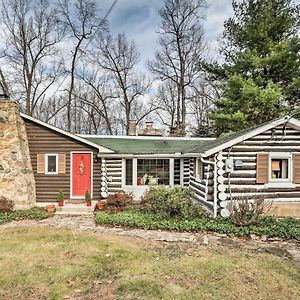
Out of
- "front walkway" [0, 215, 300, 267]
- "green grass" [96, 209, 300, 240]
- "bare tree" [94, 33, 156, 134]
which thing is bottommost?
"front walkway" [0, 215, 300, 267]

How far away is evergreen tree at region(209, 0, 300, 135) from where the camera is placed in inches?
658

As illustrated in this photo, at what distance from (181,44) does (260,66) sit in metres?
8.38

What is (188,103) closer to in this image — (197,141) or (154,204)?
(197,141)

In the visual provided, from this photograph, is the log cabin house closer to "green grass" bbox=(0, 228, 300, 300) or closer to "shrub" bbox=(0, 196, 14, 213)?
"shrub" bbox=(0, 196, 14, 213)

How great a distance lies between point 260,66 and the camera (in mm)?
17125

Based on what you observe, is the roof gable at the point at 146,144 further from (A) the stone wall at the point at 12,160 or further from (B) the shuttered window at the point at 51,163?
(A) the stone wall at the point at 12,160

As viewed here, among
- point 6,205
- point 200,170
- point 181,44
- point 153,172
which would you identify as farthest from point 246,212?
point 181,44

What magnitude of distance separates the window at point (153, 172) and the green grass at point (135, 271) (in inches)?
240

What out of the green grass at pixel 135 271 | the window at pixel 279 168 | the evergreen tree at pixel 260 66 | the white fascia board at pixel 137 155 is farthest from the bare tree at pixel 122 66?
the green grass at pixel 135 271

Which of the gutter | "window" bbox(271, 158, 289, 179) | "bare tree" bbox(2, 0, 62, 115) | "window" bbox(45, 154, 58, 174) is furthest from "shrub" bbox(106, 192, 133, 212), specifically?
"bare tree" bbox(2, 0, 62, 115)

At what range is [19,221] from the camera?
9750mm

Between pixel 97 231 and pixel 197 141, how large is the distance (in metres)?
9.70

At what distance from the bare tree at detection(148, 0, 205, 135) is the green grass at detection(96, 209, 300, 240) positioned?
14.8 m

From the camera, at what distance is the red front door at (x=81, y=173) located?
13.2m
